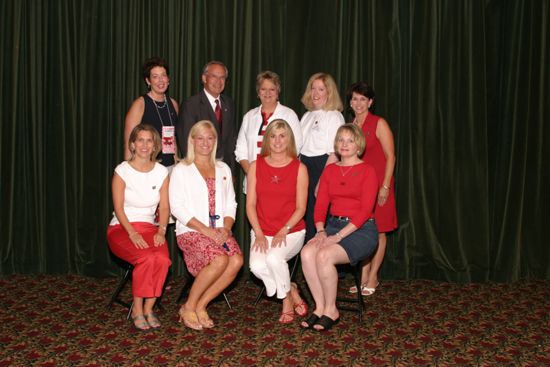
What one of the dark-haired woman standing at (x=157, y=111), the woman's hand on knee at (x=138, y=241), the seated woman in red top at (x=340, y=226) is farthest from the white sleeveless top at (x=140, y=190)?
the seated woman in red top at (x=340, y=226)

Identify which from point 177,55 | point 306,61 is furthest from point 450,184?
point 177,55

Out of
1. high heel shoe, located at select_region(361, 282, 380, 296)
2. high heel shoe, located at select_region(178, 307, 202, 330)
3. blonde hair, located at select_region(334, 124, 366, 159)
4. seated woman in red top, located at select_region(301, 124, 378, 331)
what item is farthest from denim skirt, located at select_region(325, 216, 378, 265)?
high heel shoe, located at select_region(178, 307, 202, 330)

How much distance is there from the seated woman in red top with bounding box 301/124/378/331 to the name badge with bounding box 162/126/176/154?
1160 millimetres

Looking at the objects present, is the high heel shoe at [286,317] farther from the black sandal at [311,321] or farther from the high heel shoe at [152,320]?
the high heel shoe at [152,320]

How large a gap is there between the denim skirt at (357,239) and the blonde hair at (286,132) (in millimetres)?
511

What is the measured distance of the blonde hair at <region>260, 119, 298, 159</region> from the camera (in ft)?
12.8

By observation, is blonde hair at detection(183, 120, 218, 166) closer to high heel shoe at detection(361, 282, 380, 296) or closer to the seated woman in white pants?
the seated woman in white pants

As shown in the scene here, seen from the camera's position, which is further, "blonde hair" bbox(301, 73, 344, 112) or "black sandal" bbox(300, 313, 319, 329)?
"blonde hair" bbox(301, 73, 344, 112)

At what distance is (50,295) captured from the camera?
176 inches

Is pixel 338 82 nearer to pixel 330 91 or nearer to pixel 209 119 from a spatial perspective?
pixel 330 91

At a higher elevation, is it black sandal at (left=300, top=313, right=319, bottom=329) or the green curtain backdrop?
the green curtain backdrop

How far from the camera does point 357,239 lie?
386 cm

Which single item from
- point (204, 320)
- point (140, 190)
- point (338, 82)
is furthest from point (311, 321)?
point (338, 82)

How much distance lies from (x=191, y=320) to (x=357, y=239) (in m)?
1.15
